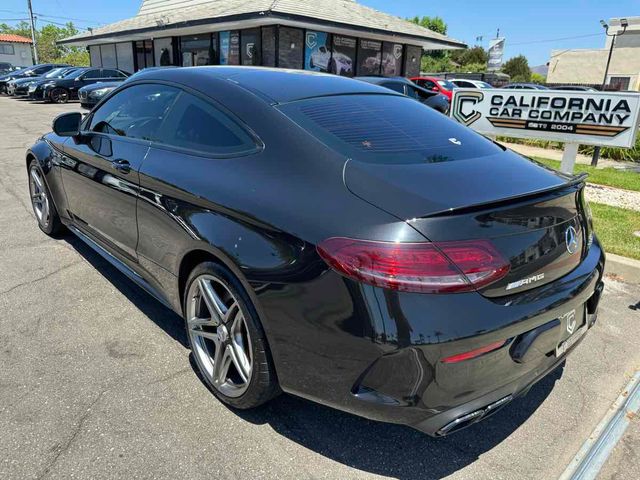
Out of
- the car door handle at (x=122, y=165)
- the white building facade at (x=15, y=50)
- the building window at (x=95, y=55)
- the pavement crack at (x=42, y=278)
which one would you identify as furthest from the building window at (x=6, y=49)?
the car door handle at (x=122, y=165)

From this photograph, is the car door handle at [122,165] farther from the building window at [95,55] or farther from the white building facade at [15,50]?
the white building facade at [15,50]

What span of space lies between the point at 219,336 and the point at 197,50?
24704 millimetres

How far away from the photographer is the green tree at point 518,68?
62719 millimetres

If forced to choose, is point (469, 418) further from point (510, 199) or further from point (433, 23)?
point (433, 23)

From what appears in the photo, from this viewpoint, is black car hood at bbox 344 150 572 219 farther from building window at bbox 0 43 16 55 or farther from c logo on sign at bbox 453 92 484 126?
building window at bbox 0 43 16 55

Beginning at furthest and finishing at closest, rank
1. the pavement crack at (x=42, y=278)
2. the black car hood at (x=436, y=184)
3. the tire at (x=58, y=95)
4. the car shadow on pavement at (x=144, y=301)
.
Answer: the tire at (x=58, y=95), the pavement crack at (x=42, y=278), the car shadow on pavement at (x=144, y=301), the black car hood at (x=436, y=184)

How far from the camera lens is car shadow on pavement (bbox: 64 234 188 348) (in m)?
3.24

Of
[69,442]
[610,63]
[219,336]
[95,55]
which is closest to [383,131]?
[219,336]

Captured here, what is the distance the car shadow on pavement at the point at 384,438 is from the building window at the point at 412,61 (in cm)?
2582

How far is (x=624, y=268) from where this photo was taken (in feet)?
14.3

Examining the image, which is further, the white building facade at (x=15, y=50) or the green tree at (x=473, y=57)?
the white building facade at (x=15, y=50)

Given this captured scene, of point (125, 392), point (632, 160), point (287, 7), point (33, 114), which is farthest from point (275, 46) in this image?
point (125, 392)

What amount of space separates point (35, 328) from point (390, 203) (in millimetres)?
2600

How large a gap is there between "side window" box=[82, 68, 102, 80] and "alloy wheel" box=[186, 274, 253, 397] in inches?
890
